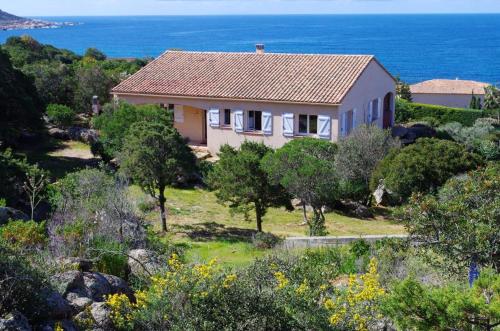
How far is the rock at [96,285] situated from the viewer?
10.8 meters

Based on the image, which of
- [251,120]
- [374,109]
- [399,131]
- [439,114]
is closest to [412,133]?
[399,131]

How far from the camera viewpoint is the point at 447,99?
58.4 meters

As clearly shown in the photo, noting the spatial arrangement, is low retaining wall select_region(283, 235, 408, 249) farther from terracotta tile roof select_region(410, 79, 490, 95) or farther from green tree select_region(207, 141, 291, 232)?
terracotta tile roof select_region(410, 79, 490, 95)

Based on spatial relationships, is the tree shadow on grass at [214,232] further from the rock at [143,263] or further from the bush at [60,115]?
the bush at [60,115]

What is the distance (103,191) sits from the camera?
17.8m

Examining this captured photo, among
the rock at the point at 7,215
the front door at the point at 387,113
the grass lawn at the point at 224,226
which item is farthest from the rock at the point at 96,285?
the front door at the point at 387,113

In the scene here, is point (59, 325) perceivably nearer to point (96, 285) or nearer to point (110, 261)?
point (96, 285)

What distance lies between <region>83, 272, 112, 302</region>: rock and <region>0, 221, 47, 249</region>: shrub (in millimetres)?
2197

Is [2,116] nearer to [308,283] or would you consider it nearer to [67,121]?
[67,121]

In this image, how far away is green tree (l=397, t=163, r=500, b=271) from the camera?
10891mm

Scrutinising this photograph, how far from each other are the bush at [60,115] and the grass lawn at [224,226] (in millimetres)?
10602

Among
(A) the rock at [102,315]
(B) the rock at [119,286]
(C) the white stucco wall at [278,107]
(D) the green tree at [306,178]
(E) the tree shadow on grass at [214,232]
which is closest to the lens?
(A) the rock at [102,315]

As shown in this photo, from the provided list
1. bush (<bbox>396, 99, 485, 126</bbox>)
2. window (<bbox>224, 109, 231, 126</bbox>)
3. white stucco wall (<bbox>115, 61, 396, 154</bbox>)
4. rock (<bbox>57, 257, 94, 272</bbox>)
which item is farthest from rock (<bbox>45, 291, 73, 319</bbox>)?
bush (<bbox>396, 99, 485, 126</bbox>)

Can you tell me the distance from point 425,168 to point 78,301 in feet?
48.1
